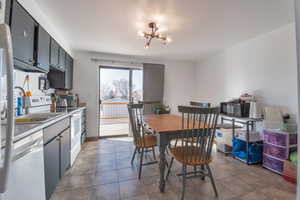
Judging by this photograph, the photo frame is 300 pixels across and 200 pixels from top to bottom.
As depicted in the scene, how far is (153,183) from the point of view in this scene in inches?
73.6

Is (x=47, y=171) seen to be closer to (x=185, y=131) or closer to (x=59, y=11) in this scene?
(x=185, y=131)

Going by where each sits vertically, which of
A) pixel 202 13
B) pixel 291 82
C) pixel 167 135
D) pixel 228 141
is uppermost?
pixel 202 13

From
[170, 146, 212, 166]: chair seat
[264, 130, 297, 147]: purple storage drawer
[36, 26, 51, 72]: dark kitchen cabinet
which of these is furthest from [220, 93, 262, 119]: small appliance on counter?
[36, 26, 51, 72]: dark kitchen cabinet

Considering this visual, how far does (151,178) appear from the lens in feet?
6.52

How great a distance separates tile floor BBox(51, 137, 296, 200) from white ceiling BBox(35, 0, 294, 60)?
2335 millimetres

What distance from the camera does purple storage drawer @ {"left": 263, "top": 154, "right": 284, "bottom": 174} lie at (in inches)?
80.2

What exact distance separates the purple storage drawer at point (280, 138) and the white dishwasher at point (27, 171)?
2.97 m

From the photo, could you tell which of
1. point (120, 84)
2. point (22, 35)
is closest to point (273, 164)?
point (22, 35)

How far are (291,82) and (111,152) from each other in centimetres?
342

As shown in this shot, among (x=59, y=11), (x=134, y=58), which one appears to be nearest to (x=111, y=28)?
(x=59, y=11)

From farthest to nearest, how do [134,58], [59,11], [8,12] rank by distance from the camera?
[134,58], [59,11], [8,12]

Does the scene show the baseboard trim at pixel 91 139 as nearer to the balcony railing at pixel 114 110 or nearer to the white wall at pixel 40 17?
the balcony railing at pixel 114 110

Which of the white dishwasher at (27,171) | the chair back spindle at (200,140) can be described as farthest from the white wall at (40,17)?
the chair back spindle at (200,140)

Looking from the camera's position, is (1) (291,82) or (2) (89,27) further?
(2) (89,27)
